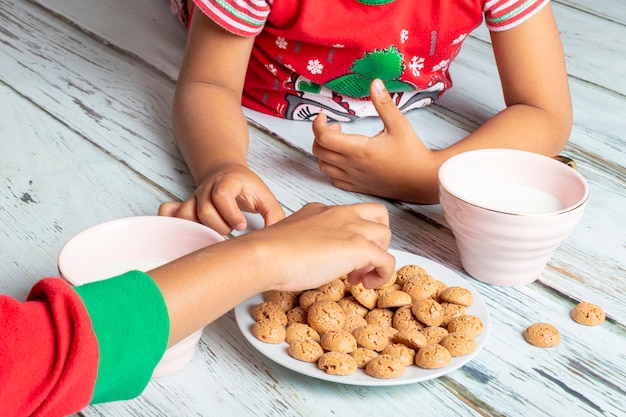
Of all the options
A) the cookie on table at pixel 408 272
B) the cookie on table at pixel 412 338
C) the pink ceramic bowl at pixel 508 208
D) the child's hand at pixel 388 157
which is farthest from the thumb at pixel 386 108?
the cookie on table at pixel 412 338

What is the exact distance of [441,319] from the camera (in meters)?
0.77

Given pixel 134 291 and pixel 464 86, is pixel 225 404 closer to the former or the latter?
pixel 134 291

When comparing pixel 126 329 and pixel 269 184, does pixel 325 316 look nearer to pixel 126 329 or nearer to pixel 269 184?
pixel 126 329

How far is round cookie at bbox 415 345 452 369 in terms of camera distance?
0.71 m

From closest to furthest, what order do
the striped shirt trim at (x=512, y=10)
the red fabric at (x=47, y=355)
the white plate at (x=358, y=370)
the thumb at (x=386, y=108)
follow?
the red fabric at (x=47, y=355) < the white plate at (x=358, y=370) < the thumb at (x=386, y=108) < the striped shirt trim at (x=512, y=10)

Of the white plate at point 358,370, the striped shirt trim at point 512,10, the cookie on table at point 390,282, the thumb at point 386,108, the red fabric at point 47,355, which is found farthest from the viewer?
the striped shirt trim at point 512,10

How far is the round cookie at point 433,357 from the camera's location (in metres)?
0.71

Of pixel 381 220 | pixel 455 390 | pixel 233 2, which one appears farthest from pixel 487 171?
pixel 233 2

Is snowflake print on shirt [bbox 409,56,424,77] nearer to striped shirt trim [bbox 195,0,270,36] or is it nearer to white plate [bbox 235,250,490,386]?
striped shirt trim [bbox 195,0,270,36]

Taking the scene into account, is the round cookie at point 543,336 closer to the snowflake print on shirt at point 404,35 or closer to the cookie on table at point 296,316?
the cookie on table at point 296,316

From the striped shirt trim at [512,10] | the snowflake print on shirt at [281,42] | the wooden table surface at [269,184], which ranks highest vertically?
the striped shirt trim at [512,10]

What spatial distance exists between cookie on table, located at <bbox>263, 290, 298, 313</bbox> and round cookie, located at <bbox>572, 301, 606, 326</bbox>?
0.88 feet

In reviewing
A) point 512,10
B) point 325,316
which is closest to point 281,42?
point 512,10

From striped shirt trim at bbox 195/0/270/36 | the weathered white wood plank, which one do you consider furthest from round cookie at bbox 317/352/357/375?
striped shirt trim at bbox 195/0/270/36
